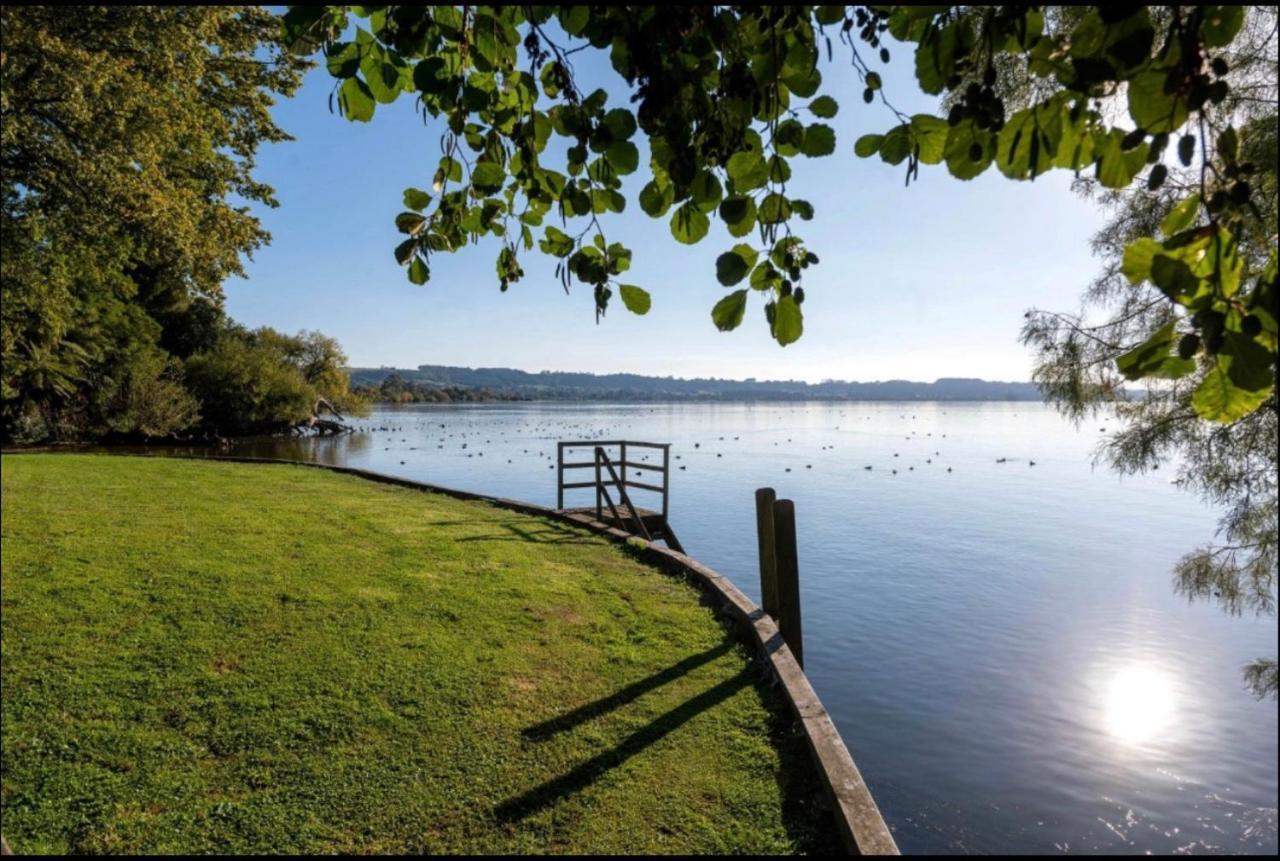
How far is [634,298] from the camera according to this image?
1.95 m

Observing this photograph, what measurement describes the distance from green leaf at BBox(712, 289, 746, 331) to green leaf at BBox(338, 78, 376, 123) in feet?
4.02

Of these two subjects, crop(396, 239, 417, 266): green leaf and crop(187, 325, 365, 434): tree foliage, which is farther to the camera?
crop(187, 325, 365, 434): tree foliage

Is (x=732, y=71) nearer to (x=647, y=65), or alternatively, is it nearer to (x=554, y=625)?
(x=647, y=65)

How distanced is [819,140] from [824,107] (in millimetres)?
81

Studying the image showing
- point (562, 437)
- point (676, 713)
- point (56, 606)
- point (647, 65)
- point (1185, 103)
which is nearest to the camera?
point (1185, 103)

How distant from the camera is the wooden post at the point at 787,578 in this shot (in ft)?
23.1

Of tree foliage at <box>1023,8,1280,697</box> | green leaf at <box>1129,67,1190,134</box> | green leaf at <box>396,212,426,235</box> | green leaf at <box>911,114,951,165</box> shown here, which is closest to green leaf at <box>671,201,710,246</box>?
green leaf at <box>911,114,951,165</box>

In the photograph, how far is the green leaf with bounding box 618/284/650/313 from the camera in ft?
6.34

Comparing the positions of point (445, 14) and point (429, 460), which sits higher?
point (445, 14)

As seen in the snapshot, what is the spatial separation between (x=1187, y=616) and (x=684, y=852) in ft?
52.9

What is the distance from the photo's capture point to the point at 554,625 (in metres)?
7.26

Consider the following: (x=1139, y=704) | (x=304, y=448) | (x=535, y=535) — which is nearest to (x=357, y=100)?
(x=535, y=535)

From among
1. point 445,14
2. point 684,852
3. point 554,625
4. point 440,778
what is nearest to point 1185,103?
point 445,14

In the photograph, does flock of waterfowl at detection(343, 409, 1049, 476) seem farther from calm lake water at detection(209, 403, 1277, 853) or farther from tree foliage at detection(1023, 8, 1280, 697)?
tree foliage at detection(1023, 8, 1280, 697)
